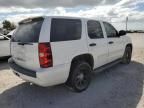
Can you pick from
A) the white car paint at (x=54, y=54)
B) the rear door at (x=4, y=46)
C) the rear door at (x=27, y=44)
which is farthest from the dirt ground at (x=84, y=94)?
the rear door at (x=4, y=46)

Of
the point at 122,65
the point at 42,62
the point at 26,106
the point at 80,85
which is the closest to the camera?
the point at 42,62

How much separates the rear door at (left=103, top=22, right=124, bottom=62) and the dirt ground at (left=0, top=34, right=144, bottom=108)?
0.74 m

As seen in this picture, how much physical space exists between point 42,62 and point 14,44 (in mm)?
1255

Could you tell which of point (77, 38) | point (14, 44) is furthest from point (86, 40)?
point (14, 44)

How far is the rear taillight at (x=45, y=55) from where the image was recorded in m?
3.63

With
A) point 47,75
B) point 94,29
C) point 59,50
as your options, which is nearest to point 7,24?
point 94,29

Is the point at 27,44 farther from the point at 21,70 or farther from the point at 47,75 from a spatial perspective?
the point at 47,75

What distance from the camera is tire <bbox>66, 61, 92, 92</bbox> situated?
435 cm

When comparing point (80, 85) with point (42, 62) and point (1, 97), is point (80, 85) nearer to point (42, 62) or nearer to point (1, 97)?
point (42, 62)

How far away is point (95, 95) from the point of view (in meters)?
4.50

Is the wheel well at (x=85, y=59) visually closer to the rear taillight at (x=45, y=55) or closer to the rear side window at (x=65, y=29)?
the rear side window at (x=65, y=29)

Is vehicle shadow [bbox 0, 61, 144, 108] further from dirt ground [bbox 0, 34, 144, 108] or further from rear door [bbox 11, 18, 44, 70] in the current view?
rear door [bbox 11, 18, 44, 70]

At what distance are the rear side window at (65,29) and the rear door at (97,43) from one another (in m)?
0.42

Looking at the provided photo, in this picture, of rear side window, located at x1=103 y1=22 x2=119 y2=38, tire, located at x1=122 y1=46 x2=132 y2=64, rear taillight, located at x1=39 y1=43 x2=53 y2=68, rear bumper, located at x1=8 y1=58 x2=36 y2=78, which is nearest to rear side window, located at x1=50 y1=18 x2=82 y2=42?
rear taillight, located at x1=39 y1=43 x2=53 y2=68
